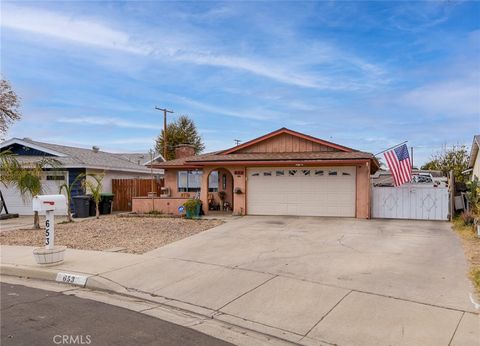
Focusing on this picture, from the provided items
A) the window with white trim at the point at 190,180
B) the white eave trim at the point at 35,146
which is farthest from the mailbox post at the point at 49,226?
the white eave trim at the point at 35,146

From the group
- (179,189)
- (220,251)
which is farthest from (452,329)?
(179,189)

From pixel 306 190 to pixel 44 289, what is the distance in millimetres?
12688

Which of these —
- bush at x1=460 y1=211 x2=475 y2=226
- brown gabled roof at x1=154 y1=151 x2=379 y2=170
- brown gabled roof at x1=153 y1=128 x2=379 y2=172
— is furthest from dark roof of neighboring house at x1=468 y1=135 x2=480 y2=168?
bush at x1=460 y1=211 x2=475 y2=226

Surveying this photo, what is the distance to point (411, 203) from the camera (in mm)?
17141

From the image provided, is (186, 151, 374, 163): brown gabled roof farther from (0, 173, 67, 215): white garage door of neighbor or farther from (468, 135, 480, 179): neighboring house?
(468, 135, 480, 179): neighboring house

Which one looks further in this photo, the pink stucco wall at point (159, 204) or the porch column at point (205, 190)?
the pink stucco wall at point (159, 204)

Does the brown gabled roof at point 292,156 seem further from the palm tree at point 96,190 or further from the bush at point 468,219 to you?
the palm tree at point 96,190

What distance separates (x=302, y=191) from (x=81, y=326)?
45.6 ft

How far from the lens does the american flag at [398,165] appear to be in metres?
16.6

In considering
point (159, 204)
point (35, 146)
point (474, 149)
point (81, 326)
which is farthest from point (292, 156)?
point (474, 149)

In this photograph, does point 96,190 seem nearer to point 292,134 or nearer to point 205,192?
point 205,192

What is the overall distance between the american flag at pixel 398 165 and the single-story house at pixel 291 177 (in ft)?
2.86

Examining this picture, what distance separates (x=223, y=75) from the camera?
64.6 feet

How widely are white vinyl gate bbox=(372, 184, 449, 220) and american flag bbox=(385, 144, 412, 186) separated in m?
0.70
